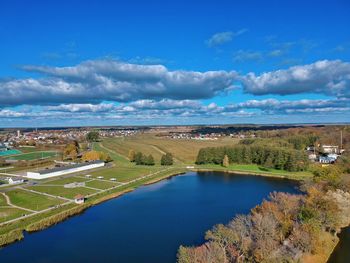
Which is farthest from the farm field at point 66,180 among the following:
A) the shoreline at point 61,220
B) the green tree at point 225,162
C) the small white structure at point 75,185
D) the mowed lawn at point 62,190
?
the green tree at point 225,162

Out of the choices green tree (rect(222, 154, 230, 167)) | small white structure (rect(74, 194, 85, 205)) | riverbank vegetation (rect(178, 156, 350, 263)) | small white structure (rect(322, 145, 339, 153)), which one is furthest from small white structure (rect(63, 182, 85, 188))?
small white structure (rect(322, 145, 339, 153))

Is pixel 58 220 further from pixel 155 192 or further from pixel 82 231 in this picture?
pixel 155 192

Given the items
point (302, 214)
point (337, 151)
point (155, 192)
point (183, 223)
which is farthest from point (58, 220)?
point (337, 151)

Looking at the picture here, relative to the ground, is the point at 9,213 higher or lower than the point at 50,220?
higher

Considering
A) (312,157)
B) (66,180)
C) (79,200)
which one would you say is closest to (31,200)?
(79,200)

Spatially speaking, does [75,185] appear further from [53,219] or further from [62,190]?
[53,219]

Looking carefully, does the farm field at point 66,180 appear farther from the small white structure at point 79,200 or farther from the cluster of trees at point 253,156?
the cluster of trees at point 253,156
